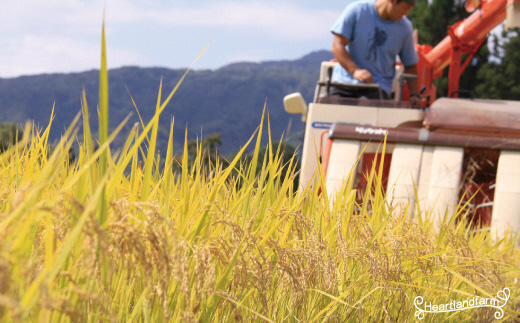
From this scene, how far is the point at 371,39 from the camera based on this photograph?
173 inches

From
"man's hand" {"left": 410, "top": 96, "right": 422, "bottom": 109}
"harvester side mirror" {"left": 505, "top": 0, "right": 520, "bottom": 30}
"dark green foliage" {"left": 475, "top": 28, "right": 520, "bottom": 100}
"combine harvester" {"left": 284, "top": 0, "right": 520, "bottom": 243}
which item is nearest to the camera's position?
"combine harvester" {"left": 284, "top": 0, "right": 520, "bottom": 243}

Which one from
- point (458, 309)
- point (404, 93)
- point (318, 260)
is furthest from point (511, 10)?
point (318, 260)

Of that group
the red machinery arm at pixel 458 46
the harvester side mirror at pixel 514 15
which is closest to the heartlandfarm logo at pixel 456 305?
the harvester side mirror at pixel 514 15

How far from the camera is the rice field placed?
0.62 meters

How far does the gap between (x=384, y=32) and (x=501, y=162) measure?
5.91 feet

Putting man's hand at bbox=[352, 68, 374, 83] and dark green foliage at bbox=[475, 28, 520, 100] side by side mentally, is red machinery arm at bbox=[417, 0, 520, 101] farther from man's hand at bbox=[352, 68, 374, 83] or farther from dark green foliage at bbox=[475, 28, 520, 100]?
dark green foliage at bbox=[475, 28, 520, 100]

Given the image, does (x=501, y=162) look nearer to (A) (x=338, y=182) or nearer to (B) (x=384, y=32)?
(A) (x=338, y=182)

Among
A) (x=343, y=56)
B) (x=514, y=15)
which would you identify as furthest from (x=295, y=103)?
(x=514, y=15)

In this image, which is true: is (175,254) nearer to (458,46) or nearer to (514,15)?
(514,15)

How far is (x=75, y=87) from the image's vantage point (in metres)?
198

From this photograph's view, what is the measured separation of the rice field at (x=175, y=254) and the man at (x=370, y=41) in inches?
103

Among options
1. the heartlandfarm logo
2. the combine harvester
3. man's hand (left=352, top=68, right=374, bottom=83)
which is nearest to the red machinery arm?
man's hand (left=352, top=68, right=374, bottom=83)

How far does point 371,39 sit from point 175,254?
4075 millimetres

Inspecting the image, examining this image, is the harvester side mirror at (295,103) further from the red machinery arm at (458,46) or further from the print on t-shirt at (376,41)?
the red machinery arm at (458,46)
